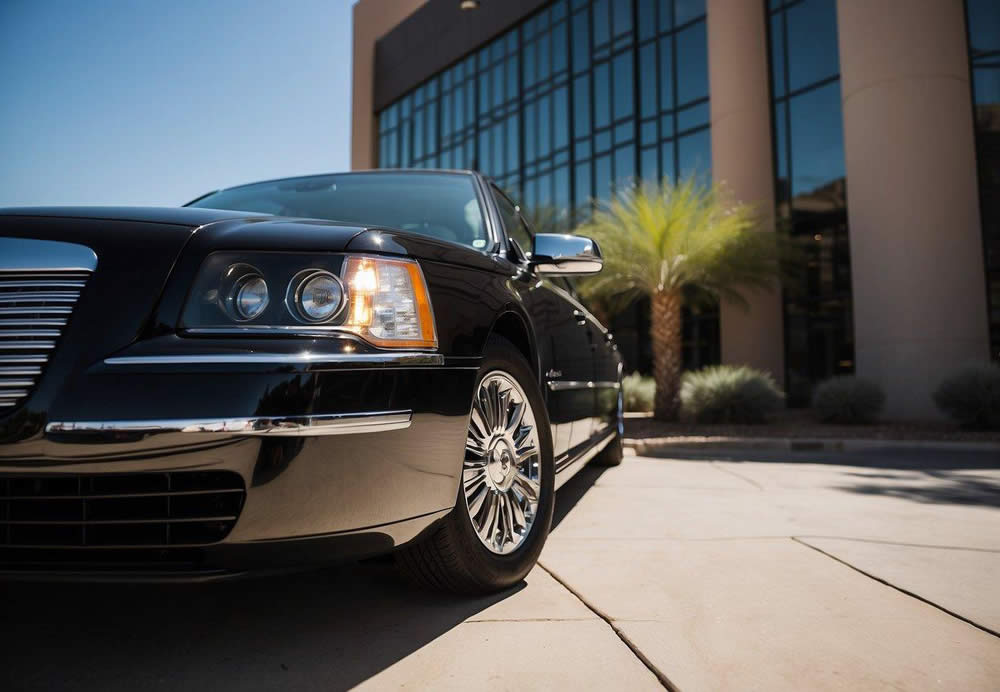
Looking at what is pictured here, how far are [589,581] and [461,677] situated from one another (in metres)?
0.91

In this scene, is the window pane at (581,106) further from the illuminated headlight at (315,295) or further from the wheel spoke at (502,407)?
the illuminated headlight at (315,295)

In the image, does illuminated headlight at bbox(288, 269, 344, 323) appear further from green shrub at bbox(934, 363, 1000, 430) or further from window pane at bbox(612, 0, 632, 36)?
window pane at bbox(612, 0, 632, 36)

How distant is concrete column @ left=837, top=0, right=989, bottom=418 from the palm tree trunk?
3.00m

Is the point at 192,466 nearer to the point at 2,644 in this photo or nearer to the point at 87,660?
the point at 87,660

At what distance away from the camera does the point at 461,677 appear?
5.58 ft

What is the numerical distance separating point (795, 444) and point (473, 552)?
6.83 m

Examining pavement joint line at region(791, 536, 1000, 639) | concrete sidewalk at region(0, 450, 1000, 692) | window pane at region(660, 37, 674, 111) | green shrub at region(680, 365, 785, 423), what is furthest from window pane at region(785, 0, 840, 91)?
pavement joint line at region(791, 536, 1000, 639)

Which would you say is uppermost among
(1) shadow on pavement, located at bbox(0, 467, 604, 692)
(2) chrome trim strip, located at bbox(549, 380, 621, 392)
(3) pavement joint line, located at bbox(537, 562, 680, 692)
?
(2) chrome trim strip, located at bbox(549, 380, 621, 392)

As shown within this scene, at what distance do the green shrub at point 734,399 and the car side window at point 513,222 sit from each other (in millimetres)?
7199

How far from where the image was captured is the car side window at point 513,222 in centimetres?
348

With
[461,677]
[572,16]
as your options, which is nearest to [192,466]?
[461,677]

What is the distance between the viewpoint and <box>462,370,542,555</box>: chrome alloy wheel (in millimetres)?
2234

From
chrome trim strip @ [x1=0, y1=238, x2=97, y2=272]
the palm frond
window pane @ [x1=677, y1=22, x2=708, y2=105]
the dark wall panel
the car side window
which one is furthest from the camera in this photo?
the dark wall panel

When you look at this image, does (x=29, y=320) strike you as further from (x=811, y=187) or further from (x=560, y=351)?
(x=811, y=187)
